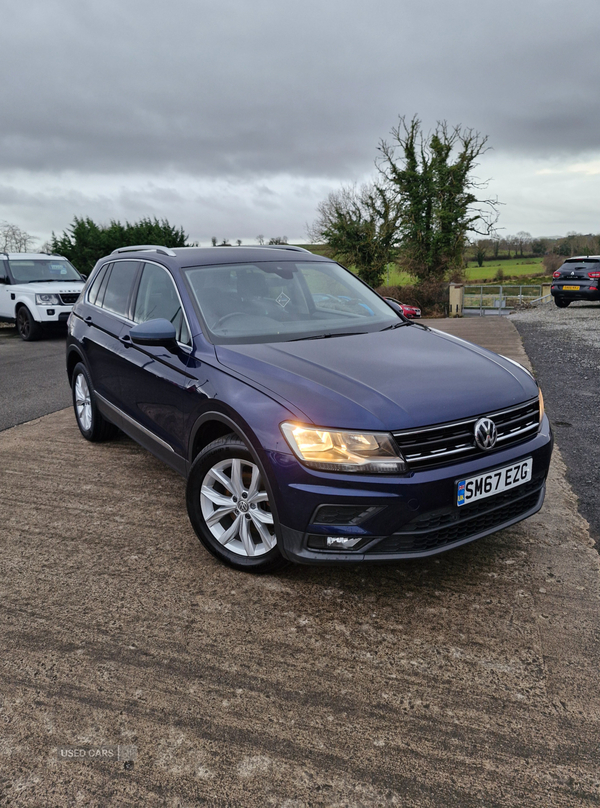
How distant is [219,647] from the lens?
268 centimetres

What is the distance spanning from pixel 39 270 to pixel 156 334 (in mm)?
13139

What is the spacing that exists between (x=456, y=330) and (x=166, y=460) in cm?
1210

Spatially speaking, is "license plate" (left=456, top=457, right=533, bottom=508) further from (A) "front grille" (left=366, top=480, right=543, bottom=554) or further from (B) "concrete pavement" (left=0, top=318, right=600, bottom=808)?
(B) "concrete pavement" (left=0, top=318, right=600, bottom=808)

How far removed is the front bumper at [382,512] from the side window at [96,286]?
11.1 ft

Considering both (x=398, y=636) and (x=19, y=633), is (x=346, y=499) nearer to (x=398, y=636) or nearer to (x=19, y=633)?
(x=398, y=636)

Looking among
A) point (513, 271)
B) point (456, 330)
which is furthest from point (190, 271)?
point (513, 271)

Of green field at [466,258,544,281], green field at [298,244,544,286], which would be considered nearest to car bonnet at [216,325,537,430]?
green field at [298,244,544,286]

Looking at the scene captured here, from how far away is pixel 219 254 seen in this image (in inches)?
170

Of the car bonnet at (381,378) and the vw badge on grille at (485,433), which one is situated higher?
the car bonnet at (381,378)

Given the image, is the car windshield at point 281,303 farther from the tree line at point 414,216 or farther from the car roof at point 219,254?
the tree line at point 414,216

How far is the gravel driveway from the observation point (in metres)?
4.50

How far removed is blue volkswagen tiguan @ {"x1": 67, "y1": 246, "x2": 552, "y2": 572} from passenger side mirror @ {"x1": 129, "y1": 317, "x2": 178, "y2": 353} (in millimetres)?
12

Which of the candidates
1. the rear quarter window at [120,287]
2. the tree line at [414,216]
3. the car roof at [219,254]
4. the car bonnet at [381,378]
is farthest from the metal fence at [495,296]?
the car bonnet at [381,378]

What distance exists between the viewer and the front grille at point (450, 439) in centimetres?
268
